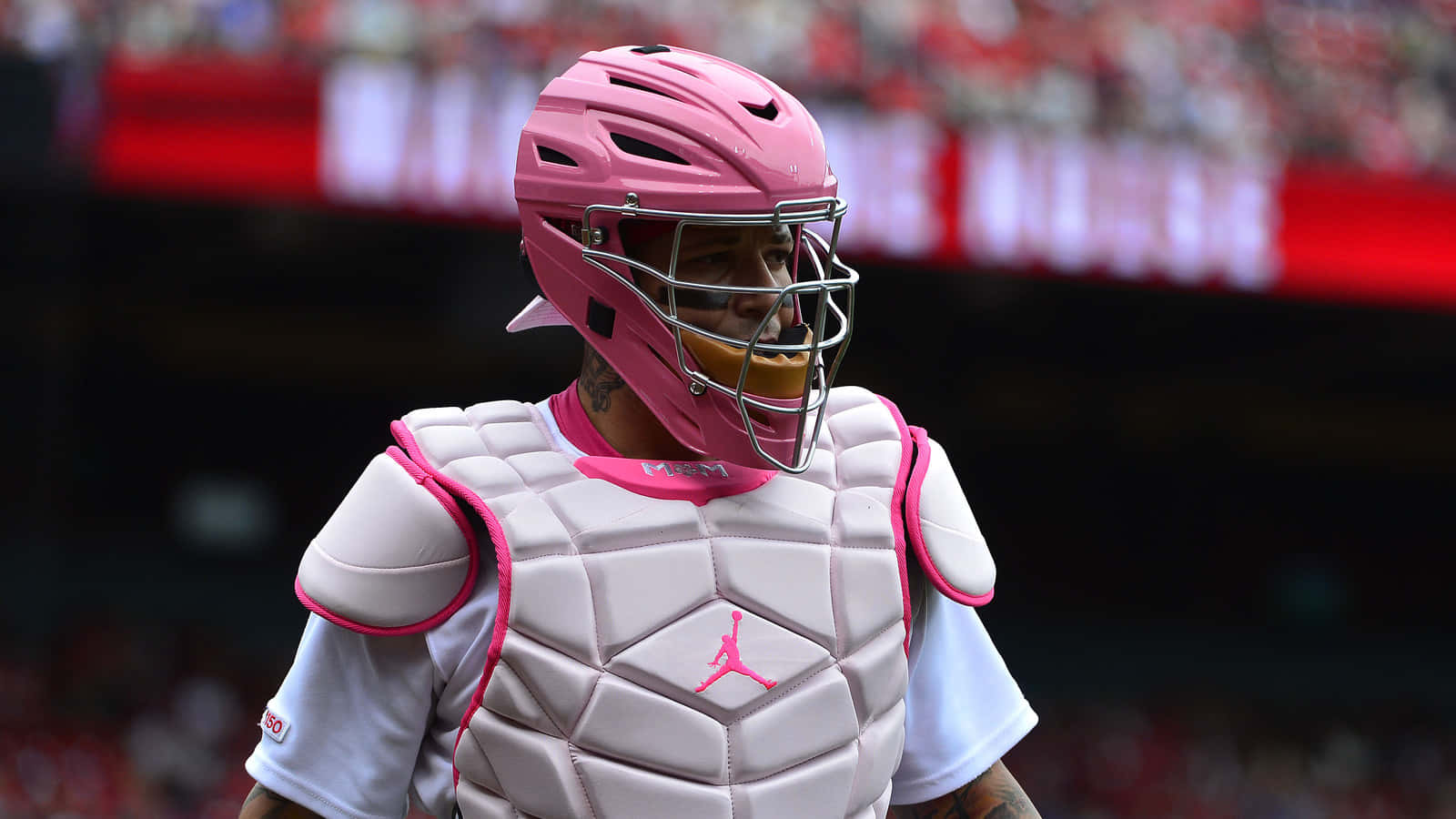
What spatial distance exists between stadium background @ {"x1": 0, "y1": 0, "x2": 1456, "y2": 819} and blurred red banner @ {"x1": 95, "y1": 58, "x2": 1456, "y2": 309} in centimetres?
2

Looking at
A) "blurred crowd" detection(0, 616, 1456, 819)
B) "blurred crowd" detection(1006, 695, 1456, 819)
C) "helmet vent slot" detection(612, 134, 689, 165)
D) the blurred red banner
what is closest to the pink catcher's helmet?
"helmet vent slot" detection(612, 134, 689, 165)

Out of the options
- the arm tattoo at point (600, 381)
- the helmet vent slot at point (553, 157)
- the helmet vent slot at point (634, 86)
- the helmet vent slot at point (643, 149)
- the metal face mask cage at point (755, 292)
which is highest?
the helmet vent slot at point (634, 86)

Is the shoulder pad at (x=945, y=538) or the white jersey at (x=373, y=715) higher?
the shoulder pad at (x=945, y=538)

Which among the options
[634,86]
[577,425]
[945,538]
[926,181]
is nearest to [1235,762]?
[926,181]

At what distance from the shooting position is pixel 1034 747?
9.47 meters

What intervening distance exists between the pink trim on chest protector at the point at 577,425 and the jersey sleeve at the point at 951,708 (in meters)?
0.41

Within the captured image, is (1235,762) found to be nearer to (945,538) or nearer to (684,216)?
(945,538)

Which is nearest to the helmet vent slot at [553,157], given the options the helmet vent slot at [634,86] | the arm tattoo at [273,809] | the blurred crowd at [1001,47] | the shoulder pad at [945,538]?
the helmet vent slot at [634,86]

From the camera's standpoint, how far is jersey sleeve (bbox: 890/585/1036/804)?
1.83 m

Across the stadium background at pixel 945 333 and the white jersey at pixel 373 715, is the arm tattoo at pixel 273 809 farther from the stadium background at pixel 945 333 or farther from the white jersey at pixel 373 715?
the stadium background at pixel 945 333

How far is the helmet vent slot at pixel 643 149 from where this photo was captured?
1.74 m

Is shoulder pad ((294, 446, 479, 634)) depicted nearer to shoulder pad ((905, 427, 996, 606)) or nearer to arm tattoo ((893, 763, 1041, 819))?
shoulder pad ((905, 427, 996, 606))

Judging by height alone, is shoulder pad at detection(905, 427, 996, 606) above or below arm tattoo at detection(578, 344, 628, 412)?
below

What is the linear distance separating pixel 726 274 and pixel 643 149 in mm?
162
